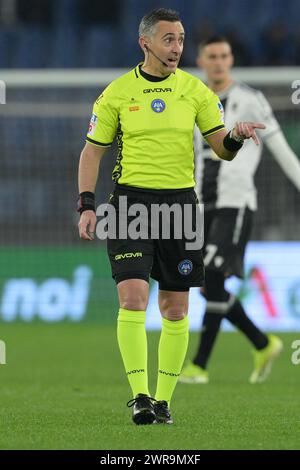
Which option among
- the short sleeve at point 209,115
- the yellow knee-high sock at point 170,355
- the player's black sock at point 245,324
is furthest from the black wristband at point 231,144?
the player's black sock at point 245,324

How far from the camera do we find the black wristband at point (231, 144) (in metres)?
5.96

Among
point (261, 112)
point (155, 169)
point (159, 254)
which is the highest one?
point (261, 112)

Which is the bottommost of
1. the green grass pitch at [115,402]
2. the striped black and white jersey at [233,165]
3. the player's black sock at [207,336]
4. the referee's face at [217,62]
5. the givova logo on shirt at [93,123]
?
the green grass pitch at [115,402]

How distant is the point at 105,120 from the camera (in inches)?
236

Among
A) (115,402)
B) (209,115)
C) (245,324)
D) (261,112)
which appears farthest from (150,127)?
(245,324)

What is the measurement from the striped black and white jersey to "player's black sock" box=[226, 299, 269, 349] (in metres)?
0.80

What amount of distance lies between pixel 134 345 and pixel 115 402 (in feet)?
4.52

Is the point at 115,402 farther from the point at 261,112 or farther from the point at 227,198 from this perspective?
the point at 261,112

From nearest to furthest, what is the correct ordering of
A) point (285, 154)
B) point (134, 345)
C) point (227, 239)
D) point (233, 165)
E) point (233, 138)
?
point (134, 345) < point (233, 138) < point (285, 154) < point (227, 239) < point (233, 165)

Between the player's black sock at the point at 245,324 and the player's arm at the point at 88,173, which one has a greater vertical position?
the player's arm at the point at 88,173

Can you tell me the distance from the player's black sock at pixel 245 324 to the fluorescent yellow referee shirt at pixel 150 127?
120 inches

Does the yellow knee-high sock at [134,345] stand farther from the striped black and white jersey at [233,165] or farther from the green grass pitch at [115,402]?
the striped black and white jersey at [233,165]

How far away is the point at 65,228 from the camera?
14.5 meters

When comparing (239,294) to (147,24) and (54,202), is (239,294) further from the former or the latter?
(147,24)
